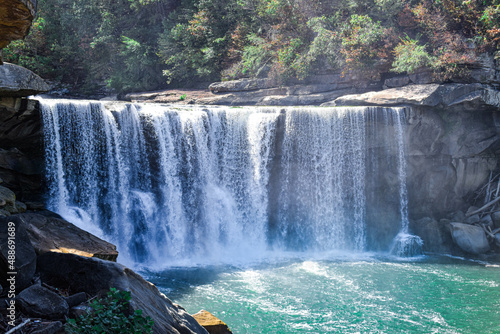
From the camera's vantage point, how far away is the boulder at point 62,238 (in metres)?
8.09

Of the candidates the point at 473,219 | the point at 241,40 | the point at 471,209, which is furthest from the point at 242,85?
the point at 473,219

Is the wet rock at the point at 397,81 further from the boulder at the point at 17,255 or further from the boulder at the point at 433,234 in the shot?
the boulder at the point at 17,255

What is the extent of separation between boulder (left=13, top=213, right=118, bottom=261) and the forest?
12.3 meters

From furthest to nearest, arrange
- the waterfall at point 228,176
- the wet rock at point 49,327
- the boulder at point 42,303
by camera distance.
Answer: the waterfall at point 228,176 < the boulder at point 42,303 < the wet rock at point 49,327

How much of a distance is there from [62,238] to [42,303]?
4.72m

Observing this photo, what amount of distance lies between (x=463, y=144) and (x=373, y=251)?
17.6 ft

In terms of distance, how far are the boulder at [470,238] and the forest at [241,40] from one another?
227 inches

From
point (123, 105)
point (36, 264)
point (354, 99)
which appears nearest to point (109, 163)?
point (123, 105)

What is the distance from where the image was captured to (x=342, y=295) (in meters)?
10.1

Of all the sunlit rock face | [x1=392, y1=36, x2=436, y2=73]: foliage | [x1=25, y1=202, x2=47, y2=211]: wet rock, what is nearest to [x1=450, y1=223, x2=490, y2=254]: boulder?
[x1=392, y1=36, x2=436, y2=73]: foliage

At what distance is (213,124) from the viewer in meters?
14.3

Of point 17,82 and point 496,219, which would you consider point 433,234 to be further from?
point 17,82

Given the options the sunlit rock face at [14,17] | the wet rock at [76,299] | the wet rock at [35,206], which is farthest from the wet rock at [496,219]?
the sunlit rock face at [14,17]

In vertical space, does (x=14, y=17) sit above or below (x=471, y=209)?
above
